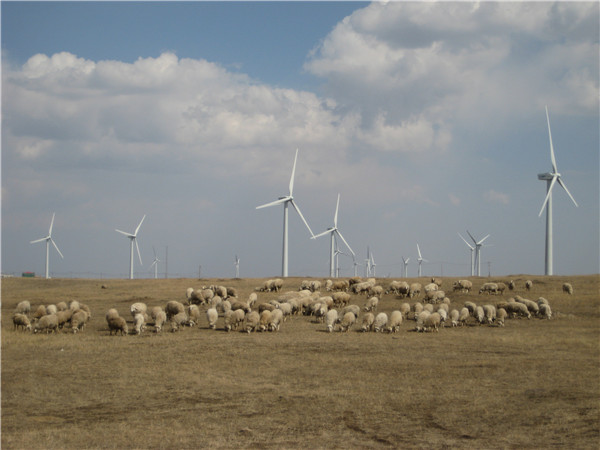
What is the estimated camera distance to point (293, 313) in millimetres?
40312

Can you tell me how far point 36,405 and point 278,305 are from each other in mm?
20377

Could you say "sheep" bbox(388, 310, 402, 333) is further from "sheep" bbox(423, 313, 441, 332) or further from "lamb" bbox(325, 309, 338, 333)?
"lamb" bbox(325, 309, 338, 333)

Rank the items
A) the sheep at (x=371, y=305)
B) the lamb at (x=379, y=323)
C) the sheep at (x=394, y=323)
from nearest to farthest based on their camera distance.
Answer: the sheep at (x=394, y=323), the lamb at (x=379, y=323), the sheep at (x=371, y=305)

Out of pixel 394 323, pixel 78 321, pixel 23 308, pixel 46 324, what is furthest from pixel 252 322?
pixel 23 308

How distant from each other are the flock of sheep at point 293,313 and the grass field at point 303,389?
3.11ft

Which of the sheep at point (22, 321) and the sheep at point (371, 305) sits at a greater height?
A: the sheep at point (371, 305)

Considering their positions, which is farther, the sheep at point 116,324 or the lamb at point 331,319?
the lamb at point 331,319

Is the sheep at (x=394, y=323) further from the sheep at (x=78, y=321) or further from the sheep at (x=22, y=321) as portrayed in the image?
the sheep at (x=22, y=321)

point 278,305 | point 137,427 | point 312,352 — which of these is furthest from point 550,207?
point 137,427

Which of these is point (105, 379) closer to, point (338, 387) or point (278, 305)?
point (338, 387)

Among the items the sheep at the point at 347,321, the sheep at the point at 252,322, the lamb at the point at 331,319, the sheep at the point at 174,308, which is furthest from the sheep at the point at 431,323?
the sheep at the point at 174,308

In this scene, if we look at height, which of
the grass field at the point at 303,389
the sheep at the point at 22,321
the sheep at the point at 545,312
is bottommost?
the grass field at the point at 303,389

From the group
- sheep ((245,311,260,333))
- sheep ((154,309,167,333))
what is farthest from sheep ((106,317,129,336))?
sheep ((245,311,260,333))

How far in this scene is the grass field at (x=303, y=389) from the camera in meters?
16.7
